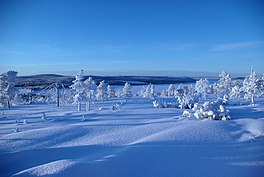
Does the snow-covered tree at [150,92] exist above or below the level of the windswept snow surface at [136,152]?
above

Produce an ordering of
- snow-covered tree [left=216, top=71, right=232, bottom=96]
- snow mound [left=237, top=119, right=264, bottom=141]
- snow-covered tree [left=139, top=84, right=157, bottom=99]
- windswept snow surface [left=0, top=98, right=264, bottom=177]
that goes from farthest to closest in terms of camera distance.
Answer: snow-covered tree [left=139, top=84, right=157, bottom=99], snow-covered tree [left=216, top=71, right=232, bottom=96], snow mound [left=237, top=119, right=264, bottom=141], windswept snow surface [left=0, top=98, right=264, bottom=177]

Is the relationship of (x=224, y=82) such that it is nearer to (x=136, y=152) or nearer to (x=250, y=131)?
(x=250, y=131)

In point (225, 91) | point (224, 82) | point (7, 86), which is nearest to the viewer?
point (7, 86)

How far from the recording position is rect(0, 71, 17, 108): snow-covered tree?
36.8m

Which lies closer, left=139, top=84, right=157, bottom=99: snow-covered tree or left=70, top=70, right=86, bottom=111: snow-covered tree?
left=70, top=70, right=86, bottom=111: snow-covered tree

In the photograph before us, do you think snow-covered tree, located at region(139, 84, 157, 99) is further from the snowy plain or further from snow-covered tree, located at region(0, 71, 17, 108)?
the snowy plain

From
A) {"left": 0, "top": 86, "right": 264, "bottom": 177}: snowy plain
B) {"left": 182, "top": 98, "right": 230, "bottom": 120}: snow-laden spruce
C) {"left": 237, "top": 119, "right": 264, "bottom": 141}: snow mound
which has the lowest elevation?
{"left": 0, "top": 86, "right": 264, "bottom": 177}: snowy plain

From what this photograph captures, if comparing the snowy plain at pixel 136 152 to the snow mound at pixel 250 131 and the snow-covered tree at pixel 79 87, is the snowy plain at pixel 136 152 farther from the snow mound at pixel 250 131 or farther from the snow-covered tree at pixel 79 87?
the snow-covered tree at pixel 79 87

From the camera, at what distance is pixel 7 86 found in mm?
36812

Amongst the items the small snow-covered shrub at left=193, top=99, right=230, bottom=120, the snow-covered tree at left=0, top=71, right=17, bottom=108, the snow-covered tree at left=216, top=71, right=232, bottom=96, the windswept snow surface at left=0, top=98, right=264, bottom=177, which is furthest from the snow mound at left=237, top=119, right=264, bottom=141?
the snow-covered tree at left=216, top=71, right=232, bottom=96

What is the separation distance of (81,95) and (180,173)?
78.0ft

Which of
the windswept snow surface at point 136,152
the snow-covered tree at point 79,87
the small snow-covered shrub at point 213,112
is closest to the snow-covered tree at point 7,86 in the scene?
the snow-covered tree at point 79,87

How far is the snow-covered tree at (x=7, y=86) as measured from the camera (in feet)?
121

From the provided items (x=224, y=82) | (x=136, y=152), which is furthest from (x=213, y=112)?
(x=224, y=82)
